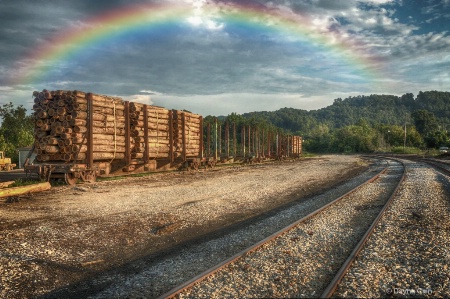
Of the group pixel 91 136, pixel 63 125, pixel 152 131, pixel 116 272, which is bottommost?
pixel 116 272

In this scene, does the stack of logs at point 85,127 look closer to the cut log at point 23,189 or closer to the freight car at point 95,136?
the freight car at point 95,136

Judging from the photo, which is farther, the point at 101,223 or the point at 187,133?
the point at 187,133

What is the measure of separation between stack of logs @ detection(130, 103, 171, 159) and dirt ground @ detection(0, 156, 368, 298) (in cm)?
318

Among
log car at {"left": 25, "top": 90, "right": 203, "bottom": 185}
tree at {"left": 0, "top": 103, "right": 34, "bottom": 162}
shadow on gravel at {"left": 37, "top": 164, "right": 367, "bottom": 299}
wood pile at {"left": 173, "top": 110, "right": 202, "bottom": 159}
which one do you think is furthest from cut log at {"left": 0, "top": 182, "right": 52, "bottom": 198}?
tree at {"left": 0, "top": 103, "right": 34, "bottom": 162}

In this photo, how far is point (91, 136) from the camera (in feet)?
46.9

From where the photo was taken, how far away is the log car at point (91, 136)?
45.9 ft

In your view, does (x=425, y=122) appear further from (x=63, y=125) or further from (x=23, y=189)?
(x=23, y=189)

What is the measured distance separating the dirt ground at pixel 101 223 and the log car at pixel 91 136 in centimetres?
118

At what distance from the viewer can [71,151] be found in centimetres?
1409

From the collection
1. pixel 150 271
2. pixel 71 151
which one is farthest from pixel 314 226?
pixel 71 151

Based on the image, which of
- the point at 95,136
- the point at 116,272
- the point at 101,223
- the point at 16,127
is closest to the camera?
the point at 116,272

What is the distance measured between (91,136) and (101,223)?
6827 mm

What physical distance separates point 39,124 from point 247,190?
30.2 ft

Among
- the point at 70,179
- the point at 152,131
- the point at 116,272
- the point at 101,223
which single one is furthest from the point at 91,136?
the point at 116,272
